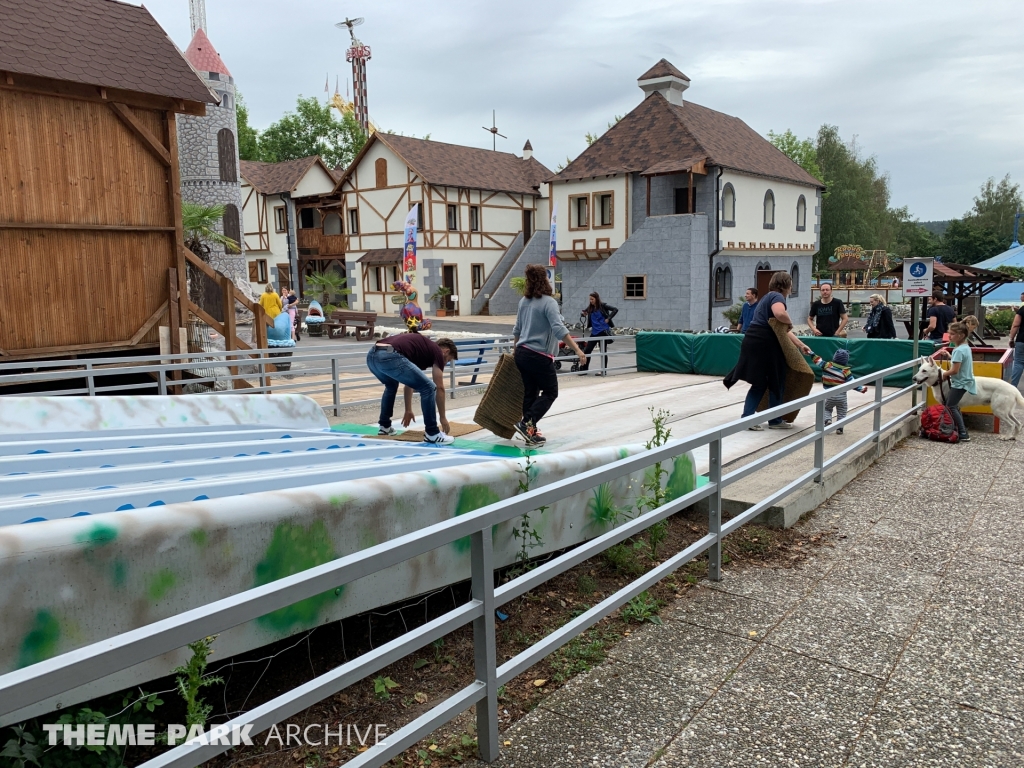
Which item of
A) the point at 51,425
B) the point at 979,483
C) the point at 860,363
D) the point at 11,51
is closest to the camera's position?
the point at 51,425

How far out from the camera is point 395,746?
8.42 feet

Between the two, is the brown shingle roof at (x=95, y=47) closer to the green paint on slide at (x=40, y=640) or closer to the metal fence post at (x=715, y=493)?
the green paint on slide at (x=40, y=640)

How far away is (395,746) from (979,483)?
7037 mm

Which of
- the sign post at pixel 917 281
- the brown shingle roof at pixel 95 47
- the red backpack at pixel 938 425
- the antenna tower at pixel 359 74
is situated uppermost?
the antenna tower at pixel 359 74

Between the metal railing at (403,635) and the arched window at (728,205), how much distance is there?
2788cm

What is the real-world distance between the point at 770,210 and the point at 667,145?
6.14 meters

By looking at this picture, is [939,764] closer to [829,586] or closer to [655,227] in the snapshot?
[829,586]

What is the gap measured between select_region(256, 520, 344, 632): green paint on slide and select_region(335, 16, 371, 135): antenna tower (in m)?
73.0

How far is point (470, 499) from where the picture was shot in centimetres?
429

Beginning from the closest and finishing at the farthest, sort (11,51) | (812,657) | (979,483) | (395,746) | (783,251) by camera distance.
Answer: (395,746) < (812,657) < (979,483) < (11,51) < (783,251)

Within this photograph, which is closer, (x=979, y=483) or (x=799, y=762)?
(x=799, y=762)

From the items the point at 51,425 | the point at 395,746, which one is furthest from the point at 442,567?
the point at 51,425

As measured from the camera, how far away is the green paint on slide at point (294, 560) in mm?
3383

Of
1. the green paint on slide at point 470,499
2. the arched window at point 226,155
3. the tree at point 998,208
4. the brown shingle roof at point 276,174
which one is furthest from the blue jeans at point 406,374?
the tree at point 998,208
